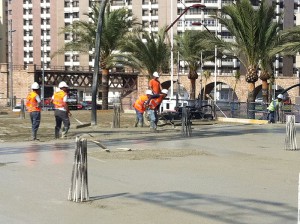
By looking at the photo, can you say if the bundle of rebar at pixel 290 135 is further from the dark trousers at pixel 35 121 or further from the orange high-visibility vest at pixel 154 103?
the dark trousers at pixel 35 121

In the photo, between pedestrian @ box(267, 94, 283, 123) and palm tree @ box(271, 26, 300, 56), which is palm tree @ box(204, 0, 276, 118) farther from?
pedestrian @ box(267, 94, 283, 123)

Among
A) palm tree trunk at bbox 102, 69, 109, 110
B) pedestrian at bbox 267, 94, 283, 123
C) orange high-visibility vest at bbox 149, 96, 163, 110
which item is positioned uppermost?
palm tree trunk at bbox 102, 69, 109, 110

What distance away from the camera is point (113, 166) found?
1038cm

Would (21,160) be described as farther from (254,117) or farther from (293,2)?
(293,2)

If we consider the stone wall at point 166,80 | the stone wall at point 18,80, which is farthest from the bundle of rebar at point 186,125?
the stone wall at point 18,80

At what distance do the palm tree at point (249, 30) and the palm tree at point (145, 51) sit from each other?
1010 centimetres

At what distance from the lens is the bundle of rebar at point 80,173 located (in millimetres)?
7035

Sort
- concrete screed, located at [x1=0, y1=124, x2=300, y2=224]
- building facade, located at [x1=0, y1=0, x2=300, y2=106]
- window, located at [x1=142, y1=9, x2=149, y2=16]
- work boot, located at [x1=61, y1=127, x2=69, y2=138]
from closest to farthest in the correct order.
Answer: concrete screed, located at [x1=0, y1=124, x2=300, y2=224] < work boot, located at [x1=61, y1=127, x2=69, y2=138] < building facade, located at [x1=0, y1=0, x2=300, y2=106] < window, located at [x1=142, y1=9, x2=149, y2=16]

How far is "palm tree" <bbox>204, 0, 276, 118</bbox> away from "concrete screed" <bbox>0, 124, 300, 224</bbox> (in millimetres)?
16235

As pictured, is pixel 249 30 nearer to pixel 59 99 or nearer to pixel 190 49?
pixel 59 99

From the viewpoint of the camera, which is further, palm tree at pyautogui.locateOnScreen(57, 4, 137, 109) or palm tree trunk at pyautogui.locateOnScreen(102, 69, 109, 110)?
palm tree trunk at pyautogui.locateOnScreen(102, 69, 109, 110)

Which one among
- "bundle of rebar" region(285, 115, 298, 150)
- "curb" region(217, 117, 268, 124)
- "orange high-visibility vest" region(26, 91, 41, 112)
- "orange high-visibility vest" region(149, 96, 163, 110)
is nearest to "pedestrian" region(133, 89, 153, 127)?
"orange high-visibility vest" region(149, 96, 163, 110)

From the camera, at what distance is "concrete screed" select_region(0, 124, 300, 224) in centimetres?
642

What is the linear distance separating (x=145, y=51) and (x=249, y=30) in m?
12.3
